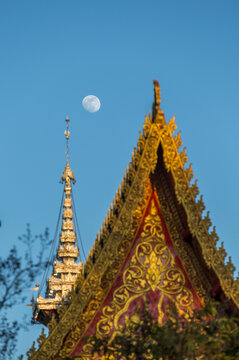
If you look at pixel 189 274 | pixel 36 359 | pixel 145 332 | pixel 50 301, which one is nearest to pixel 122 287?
pixel 189 274

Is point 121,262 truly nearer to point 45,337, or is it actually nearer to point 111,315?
point 111,315

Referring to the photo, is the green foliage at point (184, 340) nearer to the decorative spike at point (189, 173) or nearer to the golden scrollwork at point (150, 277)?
the golden scrollwork at point (150, 277)

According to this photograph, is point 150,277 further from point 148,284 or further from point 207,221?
point 207,221

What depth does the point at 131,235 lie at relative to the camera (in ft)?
41.8

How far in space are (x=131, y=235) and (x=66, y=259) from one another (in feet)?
64.4

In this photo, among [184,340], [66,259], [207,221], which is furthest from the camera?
[66,259]

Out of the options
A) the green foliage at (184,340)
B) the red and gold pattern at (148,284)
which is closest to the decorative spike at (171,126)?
the red and gold pattern at (148,284)

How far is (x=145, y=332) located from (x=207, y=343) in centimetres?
89

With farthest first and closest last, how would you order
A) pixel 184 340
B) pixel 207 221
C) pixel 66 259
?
pixel 66 259, pixel 207 221, pixel 184 340

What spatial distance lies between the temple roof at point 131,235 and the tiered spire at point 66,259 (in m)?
14.5

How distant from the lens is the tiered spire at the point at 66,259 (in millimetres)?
29441

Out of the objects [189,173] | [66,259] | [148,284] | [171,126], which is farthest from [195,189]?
[66,259]

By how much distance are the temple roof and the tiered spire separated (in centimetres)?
1449

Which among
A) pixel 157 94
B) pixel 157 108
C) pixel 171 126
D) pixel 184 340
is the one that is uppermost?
pixel 157 94
